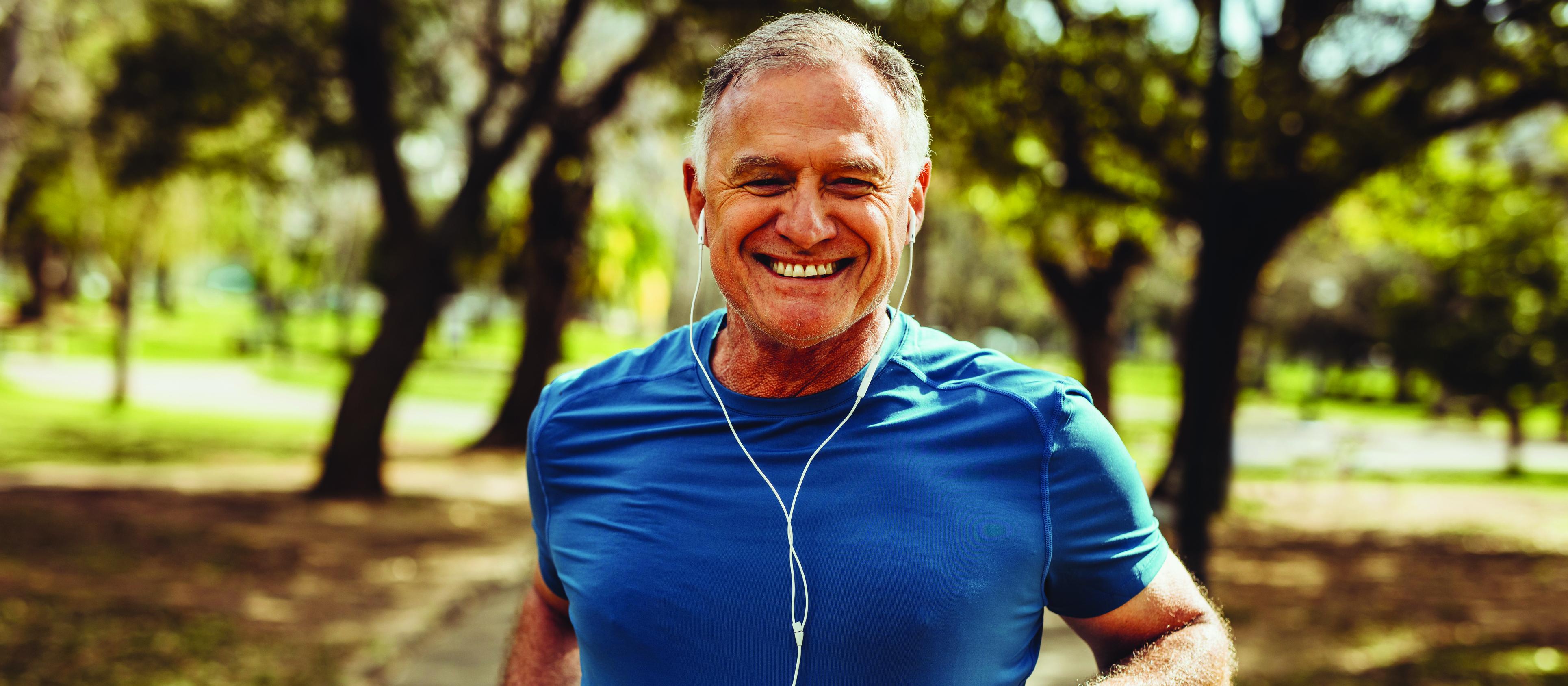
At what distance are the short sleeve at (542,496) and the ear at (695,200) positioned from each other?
375 mm

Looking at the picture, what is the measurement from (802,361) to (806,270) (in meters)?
0.15

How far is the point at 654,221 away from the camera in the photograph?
2331 cm

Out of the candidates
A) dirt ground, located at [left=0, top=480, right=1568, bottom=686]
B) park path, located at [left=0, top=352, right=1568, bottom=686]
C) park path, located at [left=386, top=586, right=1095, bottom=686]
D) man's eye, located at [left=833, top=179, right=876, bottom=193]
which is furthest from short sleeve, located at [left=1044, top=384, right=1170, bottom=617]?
dirt ground, located at [left=0, top=480, right=1568, bottom=686]

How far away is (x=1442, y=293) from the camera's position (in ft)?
86.8

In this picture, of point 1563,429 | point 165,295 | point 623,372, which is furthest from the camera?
point 165,295

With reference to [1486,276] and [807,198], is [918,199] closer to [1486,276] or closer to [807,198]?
[807,198]

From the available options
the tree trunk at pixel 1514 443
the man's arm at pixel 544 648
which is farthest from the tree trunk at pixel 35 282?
the man's arm at pixel 544 648

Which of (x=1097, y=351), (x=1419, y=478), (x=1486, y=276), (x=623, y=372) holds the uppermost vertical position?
(x=1486, y=276)

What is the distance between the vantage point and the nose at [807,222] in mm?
1702

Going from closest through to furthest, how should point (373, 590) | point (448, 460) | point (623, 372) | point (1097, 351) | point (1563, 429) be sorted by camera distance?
point (623, 372) → point (373, 590) → point (448, 460) → point (1097, 351) → point (1563, 429)

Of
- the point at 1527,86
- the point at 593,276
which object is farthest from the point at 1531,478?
the point at 593,276

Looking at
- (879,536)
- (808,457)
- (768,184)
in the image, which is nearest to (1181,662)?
(879,536)

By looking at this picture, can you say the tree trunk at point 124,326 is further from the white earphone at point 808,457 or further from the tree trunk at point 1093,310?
the white earphone at point 808,457

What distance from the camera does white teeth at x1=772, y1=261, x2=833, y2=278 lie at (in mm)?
1736
